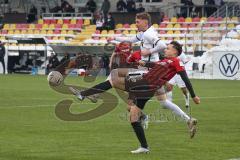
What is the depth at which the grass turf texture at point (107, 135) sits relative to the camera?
39.4 ft

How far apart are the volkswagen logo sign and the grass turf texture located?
14.3 metres

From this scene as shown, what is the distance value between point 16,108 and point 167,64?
352 inches

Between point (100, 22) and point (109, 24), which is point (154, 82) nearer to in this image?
point (109, 24)

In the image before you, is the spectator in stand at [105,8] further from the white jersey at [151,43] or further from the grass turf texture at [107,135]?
the white jersey at [151,43]

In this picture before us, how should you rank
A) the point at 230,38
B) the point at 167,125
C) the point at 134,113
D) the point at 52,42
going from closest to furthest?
the point at 134,113 < the point at 167,125 < the point at 230,38 < the point at 52,42

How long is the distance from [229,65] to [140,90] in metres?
25.5

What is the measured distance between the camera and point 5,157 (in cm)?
1142

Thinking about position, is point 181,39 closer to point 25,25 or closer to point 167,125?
point 25,25

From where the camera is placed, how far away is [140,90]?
13.3 m

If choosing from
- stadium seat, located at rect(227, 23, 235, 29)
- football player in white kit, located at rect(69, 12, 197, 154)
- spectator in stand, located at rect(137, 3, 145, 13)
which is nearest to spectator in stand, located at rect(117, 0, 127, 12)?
spectator in stand, located at rect(137, 3, 145, 13)

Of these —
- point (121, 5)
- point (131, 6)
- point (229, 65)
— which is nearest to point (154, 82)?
point (229, 65)

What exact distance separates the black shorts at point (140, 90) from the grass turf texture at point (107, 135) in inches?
31.0

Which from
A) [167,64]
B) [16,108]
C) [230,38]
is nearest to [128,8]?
[230,38]

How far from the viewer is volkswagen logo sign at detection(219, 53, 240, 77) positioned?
37594mm
